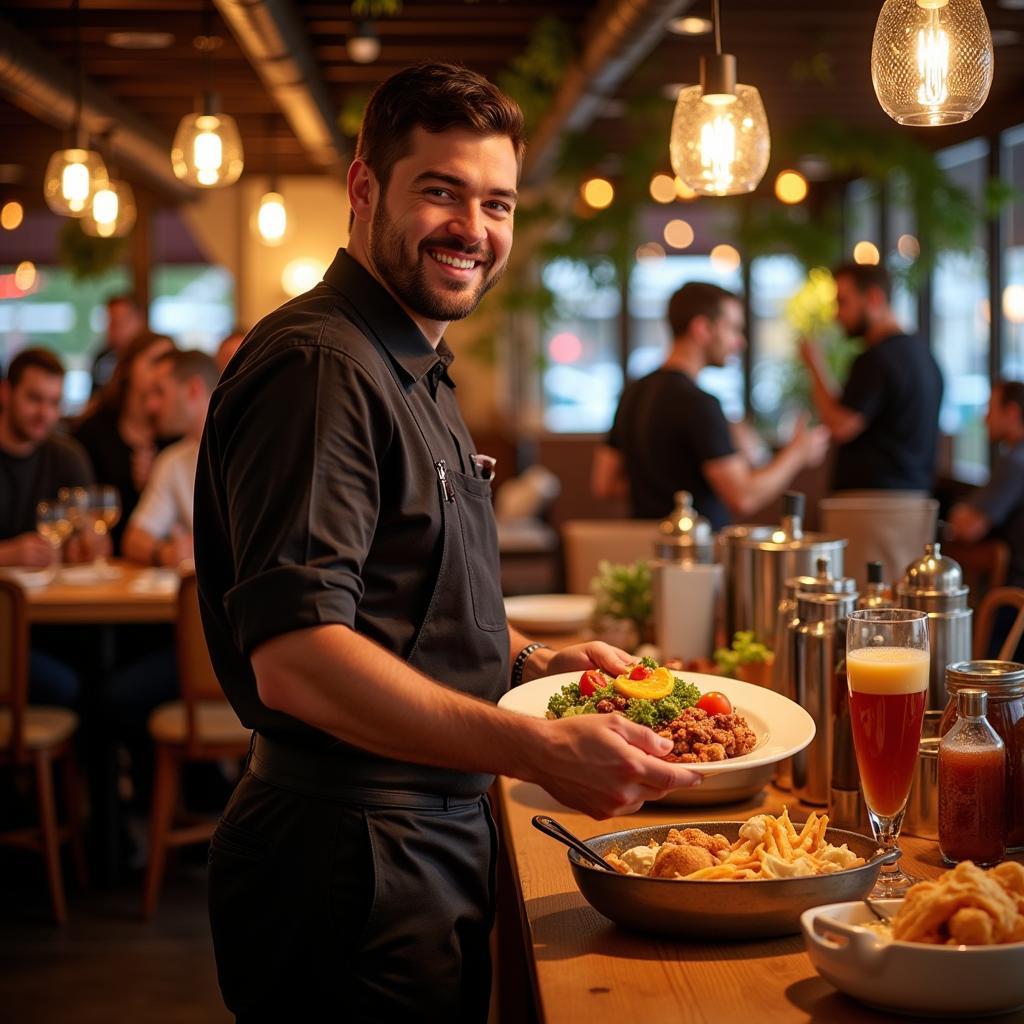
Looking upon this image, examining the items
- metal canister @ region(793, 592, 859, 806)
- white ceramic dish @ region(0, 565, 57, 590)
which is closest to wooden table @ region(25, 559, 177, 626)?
white ceramic dish @ region(0, 565, 57, 590)

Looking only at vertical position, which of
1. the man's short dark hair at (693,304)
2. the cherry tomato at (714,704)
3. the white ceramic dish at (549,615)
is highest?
the man's short dark hair at (693,304)

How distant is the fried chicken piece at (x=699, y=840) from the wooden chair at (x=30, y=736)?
3.01m

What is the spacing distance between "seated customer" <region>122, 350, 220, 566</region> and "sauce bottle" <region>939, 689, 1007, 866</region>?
142 inches

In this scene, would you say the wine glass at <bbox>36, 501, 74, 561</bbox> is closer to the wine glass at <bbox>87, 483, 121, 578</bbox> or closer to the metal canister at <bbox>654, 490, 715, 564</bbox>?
the wine glass at <bbox>87, 483, 121, 578</bbox>

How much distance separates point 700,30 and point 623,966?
607 cm

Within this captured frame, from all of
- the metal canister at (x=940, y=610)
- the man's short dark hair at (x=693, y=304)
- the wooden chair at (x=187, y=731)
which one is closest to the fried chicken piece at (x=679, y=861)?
the metal canister at (x=940, y=610)

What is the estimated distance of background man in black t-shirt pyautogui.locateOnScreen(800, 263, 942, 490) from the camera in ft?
20.6

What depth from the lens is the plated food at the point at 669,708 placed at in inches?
68.7

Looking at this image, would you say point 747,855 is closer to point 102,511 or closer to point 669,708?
point 669,708

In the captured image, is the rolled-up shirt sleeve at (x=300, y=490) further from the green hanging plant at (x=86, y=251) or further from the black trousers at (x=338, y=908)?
the green hanging plant at (x=86, y=251)

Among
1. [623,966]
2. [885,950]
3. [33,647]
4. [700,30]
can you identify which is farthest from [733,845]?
[700,30]

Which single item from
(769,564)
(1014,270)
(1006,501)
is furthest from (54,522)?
(1014,270)

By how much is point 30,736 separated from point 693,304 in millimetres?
2496

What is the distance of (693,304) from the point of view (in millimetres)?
4652
